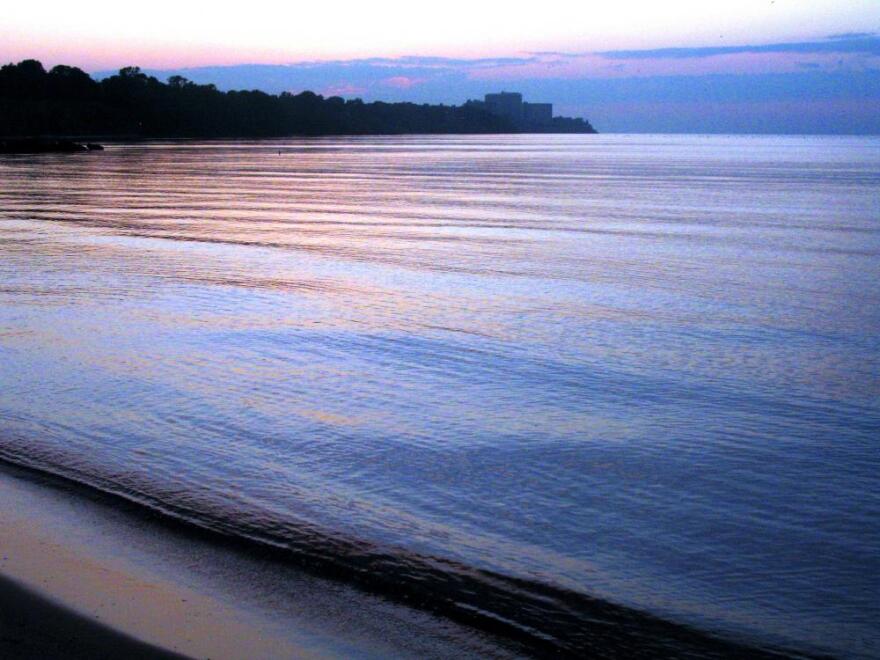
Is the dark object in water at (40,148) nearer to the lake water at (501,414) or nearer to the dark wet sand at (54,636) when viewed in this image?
the lake water at (501,414)

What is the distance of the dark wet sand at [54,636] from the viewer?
15.5ft

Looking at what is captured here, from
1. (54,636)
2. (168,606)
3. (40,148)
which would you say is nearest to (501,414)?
(168,606)

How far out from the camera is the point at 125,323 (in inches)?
537

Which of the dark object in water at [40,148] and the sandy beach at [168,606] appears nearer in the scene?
the sandy beach at [168,606]

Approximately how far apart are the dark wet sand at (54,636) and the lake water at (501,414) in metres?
1.49

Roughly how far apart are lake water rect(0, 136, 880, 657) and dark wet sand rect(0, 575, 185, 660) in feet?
4.89

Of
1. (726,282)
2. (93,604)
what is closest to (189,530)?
(93,604)

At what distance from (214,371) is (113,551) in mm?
5029

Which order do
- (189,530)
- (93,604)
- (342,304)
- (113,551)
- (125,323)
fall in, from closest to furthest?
(93,604) → (113,551) → (189,530) → (125,323) → (342,304)

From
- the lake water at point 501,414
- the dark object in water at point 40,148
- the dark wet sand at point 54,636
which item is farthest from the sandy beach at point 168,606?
the dark object in water at point 40,148

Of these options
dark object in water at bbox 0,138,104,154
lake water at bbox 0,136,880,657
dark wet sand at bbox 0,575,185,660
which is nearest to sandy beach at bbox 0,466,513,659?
dark wet sand at bbox 0,575,185,660

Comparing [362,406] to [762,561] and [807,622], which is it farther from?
[807,622]

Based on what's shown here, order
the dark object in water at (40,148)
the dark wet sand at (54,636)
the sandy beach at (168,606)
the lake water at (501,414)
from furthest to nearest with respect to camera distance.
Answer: the dark object in water at (40,148) < the lake water at (501,414) < the sandy beach at (168,606) < the dark wet sand at (54,636)

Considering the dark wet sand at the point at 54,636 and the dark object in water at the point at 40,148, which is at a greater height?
the dark object in water at the point at 40,148
